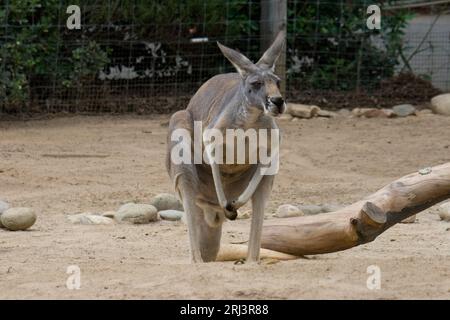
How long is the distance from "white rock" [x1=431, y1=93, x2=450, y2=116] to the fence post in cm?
175

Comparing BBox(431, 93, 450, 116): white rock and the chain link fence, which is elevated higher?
the chain link fence

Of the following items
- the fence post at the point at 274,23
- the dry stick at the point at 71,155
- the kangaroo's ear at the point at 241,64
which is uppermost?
the kangaroo's ear at the point at 241,64

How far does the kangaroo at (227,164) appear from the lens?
17.4ft

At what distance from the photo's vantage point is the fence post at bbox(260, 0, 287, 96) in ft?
37.6

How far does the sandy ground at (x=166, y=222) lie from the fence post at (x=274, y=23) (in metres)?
0.65

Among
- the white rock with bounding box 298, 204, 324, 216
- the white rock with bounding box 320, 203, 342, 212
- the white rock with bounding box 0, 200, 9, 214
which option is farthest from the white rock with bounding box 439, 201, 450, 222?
the white rock with bounding box 0, 200, 9, 214

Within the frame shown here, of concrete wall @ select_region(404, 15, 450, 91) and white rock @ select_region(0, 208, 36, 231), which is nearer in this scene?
white rock @ select_region(0, 208, 36, 231)

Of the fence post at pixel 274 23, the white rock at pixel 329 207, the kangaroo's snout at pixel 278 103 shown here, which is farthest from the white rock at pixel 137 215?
the fence post at pixel 274 23

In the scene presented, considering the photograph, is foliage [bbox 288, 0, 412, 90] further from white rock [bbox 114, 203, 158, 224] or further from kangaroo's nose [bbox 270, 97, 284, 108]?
kangaroo's nose [bbox 270, 97, 284, 108]

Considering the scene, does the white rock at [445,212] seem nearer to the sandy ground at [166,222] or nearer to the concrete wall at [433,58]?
the sandy ground at [166,222]

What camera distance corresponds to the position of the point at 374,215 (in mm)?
5340

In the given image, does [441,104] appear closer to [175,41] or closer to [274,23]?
[274,23]

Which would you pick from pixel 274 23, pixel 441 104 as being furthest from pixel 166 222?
pixel 441 104

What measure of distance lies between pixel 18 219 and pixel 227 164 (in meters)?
2.09
